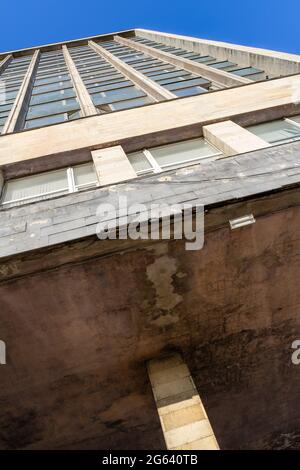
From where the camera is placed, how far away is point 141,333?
530cm

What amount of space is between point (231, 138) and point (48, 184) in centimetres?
364

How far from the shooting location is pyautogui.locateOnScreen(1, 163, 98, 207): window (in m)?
6.56

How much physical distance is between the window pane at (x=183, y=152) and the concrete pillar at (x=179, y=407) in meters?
3.71

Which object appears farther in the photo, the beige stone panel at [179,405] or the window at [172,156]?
the window at [172,156]

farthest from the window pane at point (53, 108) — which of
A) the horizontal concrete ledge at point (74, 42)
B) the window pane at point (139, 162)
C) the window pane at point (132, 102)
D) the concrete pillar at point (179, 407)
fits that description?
the horizontal concrete ledge at point (74, 42)

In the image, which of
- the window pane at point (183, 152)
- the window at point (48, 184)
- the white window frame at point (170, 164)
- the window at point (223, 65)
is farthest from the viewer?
the window at point (223, 65)

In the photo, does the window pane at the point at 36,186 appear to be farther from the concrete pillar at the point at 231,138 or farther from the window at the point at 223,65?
the window at the point at 223,65

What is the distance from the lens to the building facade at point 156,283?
4.54 metres

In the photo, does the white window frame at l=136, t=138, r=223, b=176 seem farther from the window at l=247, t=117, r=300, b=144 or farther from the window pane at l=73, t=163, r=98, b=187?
the window at l=247, t=117, r=300, b=144

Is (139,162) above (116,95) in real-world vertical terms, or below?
below

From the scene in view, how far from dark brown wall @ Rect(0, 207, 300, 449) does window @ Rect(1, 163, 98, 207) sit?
2511mm

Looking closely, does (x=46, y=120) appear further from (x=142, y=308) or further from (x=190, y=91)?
(x=142, y=308)

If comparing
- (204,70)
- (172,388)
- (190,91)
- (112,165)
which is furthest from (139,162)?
(204,70)

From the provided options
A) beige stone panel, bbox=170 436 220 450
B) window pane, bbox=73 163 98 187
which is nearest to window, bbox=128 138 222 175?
window pane, bbox=73 163 98 187
